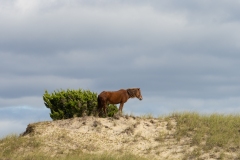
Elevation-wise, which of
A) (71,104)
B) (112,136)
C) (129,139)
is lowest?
(129,139)

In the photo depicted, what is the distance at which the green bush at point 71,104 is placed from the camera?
101ft

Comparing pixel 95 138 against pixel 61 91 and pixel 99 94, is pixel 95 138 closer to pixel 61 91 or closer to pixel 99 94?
pixel 99 94

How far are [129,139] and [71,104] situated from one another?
5.34 m

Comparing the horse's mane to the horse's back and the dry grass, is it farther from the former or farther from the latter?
the dry grass

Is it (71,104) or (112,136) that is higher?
(71,104)

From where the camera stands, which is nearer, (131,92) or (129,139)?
(129,139)

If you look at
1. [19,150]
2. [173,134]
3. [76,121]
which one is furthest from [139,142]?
[19,150]

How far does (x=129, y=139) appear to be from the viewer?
89.0ft

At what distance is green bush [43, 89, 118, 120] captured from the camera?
101 ft

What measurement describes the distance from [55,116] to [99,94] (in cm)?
387

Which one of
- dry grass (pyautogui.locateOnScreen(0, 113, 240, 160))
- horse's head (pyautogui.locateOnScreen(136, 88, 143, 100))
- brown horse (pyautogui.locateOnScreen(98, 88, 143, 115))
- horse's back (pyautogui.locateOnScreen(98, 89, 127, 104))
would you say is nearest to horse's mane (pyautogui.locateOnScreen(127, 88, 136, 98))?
brown horse (pyautogui.locateOnScreen(98, 88, 143, 115))

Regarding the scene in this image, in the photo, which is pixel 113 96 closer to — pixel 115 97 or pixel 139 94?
pixel 115 97

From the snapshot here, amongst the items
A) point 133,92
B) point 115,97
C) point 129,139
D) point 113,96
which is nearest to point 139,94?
point 133,92

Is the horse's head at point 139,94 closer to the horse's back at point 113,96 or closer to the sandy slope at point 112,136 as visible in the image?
the horse's back at point 113,96
